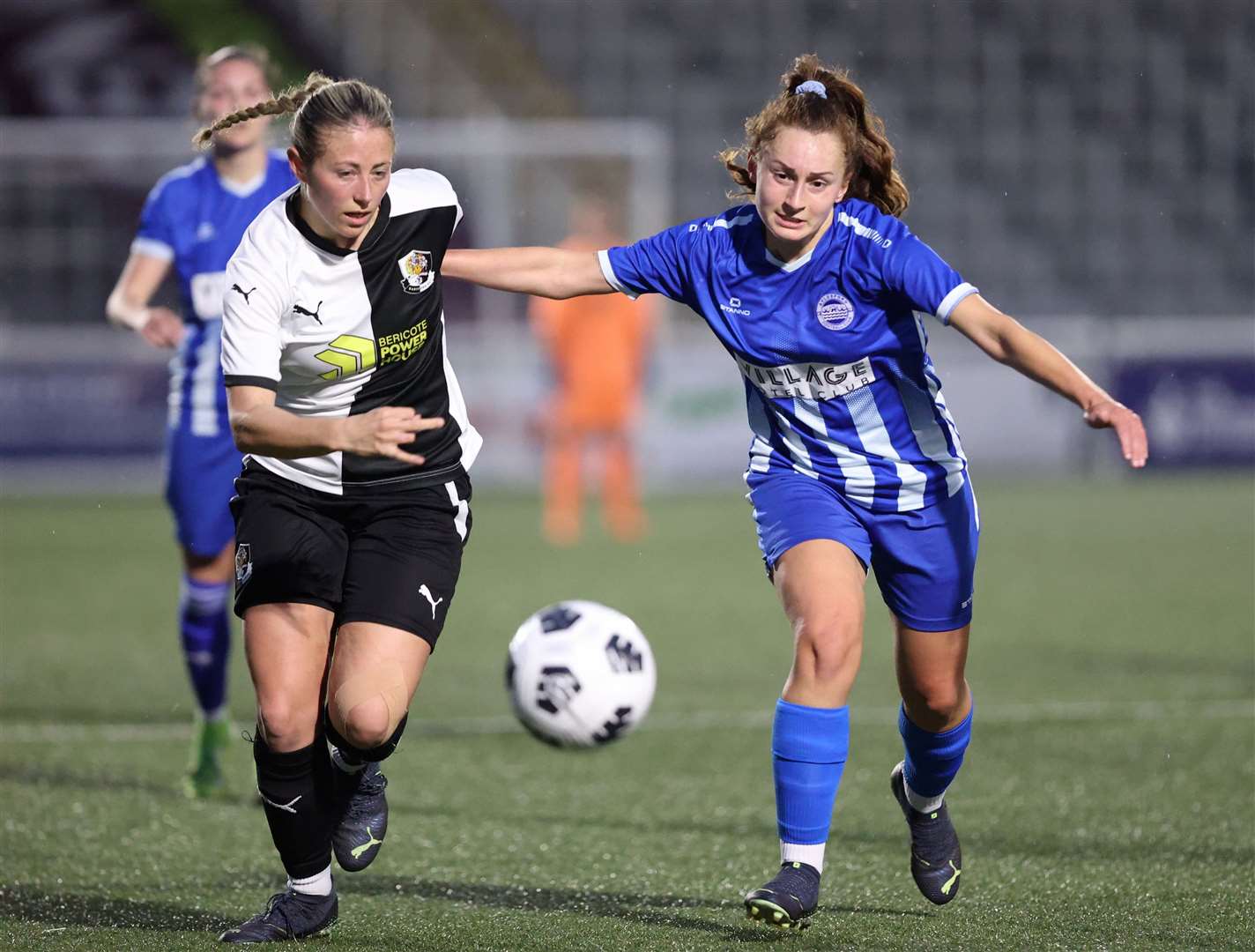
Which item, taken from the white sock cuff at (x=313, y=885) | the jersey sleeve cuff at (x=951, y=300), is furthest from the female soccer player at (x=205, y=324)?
the jersey sleeve cuff at (x=951, y=300)

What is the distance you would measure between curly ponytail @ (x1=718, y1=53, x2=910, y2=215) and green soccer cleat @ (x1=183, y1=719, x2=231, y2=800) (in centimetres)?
254

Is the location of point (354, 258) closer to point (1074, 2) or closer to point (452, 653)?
point (452, 653)

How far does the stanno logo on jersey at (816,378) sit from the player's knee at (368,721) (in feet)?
3.64

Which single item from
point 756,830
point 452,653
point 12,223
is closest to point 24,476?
point 12,223

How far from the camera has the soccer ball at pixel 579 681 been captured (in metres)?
4.18

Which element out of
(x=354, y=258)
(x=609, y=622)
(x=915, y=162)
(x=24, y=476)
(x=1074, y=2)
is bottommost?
(x=24, y=476)

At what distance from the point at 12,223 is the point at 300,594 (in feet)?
49.4

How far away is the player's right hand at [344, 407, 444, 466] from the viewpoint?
3137 mm

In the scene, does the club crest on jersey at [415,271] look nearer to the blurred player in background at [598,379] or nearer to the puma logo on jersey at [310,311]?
the puma logo on jersey at [310,311]

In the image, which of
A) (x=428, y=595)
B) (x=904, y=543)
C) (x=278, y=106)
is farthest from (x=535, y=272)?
(x=904, y=543)

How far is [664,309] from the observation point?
17.5m

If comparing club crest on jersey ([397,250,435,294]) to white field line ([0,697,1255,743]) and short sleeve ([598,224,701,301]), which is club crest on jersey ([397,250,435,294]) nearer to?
short sleeve ([598,224,701,301])

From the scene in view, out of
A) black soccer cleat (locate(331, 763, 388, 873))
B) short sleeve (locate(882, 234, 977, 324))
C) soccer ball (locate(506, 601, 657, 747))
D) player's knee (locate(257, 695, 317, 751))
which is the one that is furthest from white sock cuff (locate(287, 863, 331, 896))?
short sleeve (locate(882, 234, 977, 324))

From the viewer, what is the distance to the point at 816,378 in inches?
152
